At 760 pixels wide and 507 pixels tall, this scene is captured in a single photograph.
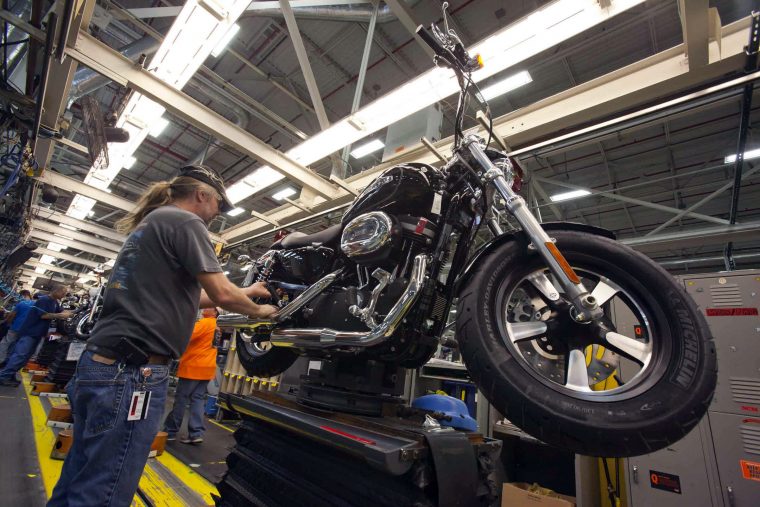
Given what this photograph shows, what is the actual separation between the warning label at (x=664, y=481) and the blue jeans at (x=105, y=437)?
11.7 ft

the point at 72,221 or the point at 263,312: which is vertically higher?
the point at 72,221

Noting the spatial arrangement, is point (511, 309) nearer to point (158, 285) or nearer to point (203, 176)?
point (158, 285)

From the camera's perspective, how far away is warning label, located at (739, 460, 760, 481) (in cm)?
249

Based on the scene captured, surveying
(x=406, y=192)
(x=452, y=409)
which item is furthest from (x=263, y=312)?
(x=452, y=409)

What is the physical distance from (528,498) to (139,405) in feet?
9.79

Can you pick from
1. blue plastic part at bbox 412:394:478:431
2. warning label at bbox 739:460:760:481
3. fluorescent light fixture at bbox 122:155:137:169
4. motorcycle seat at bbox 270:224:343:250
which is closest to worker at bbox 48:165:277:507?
motorcycle seat at bbox 270:224:343:250

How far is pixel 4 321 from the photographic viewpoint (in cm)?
777

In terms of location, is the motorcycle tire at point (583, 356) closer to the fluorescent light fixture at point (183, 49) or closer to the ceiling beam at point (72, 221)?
the fluorescent light fixture at point (183, 49)

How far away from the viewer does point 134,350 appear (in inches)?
50.4

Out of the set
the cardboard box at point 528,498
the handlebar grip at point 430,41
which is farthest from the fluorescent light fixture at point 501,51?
the cardboard box at point 528,498

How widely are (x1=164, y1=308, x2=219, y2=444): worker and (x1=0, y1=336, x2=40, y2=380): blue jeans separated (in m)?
3.96

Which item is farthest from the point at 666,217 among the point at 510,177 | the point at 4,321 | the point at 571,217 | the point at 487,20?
the point at 4,321

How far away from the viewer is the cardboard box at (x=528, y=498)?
2.74 meters

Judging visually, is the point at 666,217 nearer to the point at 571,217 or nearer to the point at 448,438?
the point at 571,217
